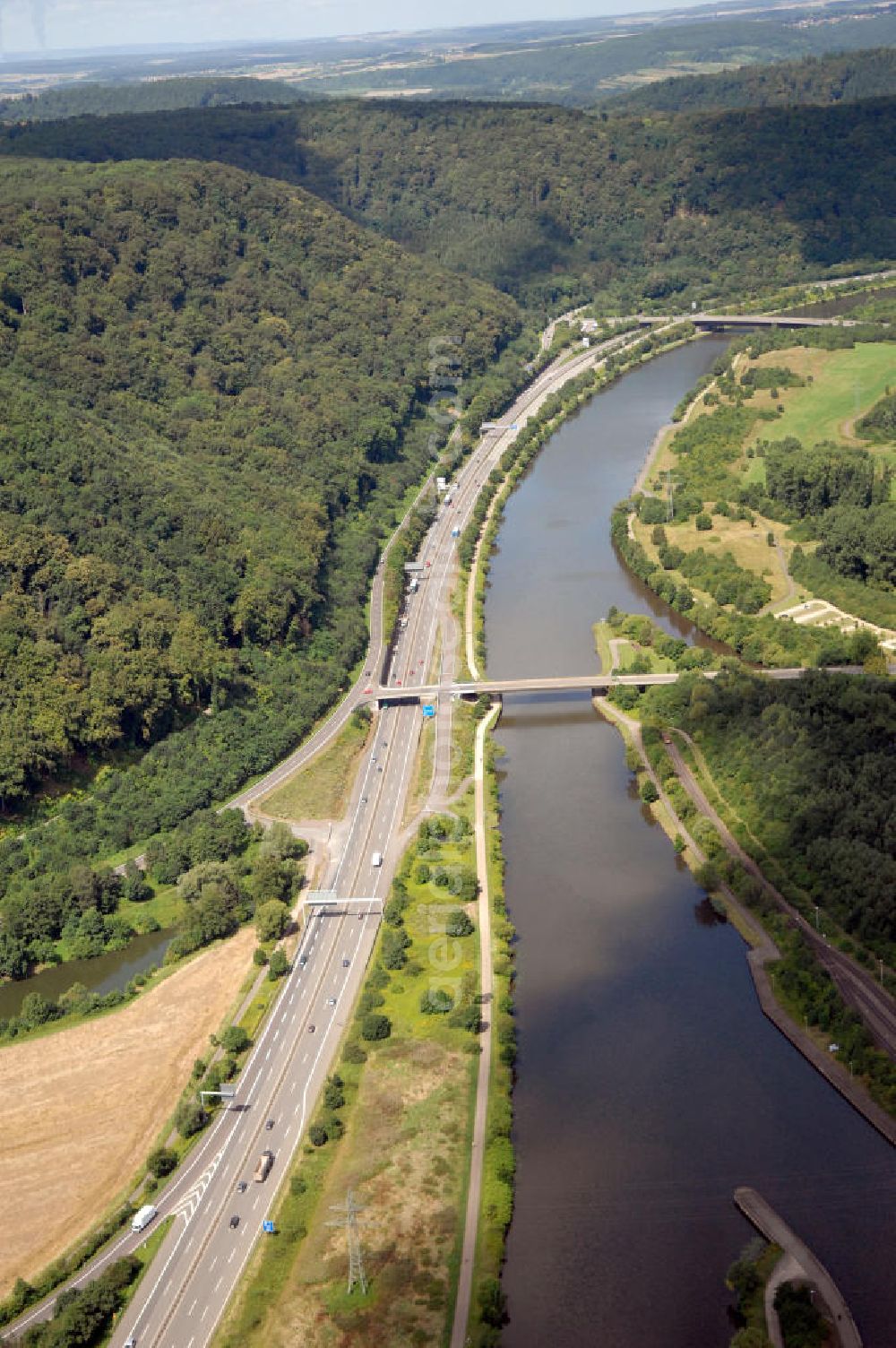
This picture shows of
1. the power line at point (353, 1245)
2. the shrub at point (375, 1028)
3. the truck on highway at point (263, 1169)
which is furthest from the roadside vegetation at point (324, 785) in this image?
the power line at point (353, 1245)

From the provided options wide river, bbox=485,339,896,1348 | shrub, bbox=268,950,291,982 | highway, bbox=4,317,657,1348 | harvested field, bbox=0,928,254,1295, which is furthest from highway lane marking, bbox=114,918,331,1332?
wide river, bbox=485,339,896,1348

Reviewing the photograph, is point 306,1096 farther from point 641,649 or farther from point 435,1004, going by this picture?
point 641,649

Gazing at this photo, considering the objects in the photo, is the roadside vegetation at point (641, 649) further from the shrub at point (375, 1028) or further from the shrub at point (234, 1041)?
the shrub at point (234, 1041)

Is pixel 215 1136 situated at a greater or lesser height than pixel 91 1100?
greater

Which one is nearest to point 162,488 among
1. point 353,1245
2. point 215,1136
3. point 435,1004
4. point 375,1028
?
point 435,1004

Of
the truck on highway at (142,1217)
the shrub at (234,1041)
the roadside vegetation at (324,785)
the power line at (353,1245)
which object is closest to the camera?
the power line at (353,1245)

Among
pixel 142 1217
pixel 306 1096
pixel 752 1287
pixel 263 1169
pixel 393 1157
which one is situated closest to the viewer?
pixel 752 1287
